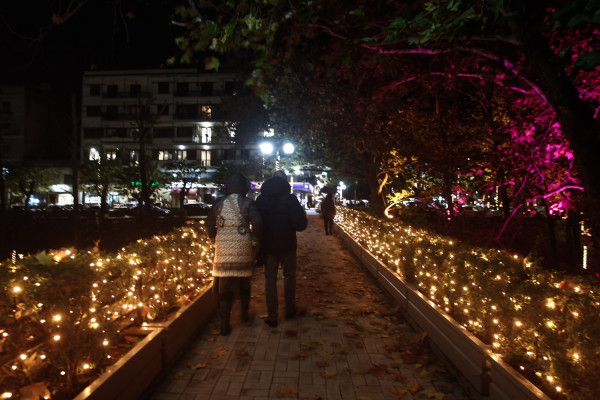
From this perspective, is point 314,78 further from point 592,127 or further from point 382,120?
point 592,127

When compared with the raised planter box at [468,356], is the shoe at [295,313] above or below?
below

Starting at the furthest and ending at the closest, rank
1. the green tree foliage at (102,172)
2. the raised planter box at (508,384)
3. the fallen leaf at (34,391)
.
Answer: the green tree foliage at (102,172), the raised planter box at (508,384), the fallen leaf at (34,391)

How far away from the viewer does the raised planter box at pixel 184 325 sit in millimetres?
4332

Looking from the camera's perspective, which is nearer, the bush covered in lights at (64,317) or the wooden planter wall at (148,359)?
the bush covered in lights at (64,317)

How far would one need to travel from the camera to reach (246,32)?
4883mm

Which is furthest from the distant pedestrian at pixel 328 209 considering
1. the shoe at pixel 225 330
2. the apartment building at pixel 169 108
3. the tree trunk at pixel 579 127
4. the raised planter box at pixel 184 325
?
the apartment building at pixel 169 108

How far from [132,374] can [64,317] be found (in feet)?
2.55

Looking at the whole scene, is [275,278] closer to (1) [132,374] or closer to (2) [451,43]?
(1) [132,374]

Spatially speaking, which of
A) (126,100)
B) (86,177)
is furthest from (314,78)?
(126,100)

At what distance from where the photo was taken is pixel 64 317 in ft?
10.1

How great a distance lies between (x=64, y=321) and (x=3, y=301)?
445 mm

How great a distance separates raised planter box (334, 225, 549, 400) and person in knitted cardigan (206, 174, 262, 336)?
91.0 inches

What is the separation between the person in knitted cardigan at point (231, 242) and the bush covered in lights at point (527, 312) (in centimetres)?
250

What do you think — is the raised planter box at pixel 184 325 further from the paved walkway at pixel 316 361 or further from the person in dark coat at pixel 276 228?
the person in dark coat at pixel 276 228
